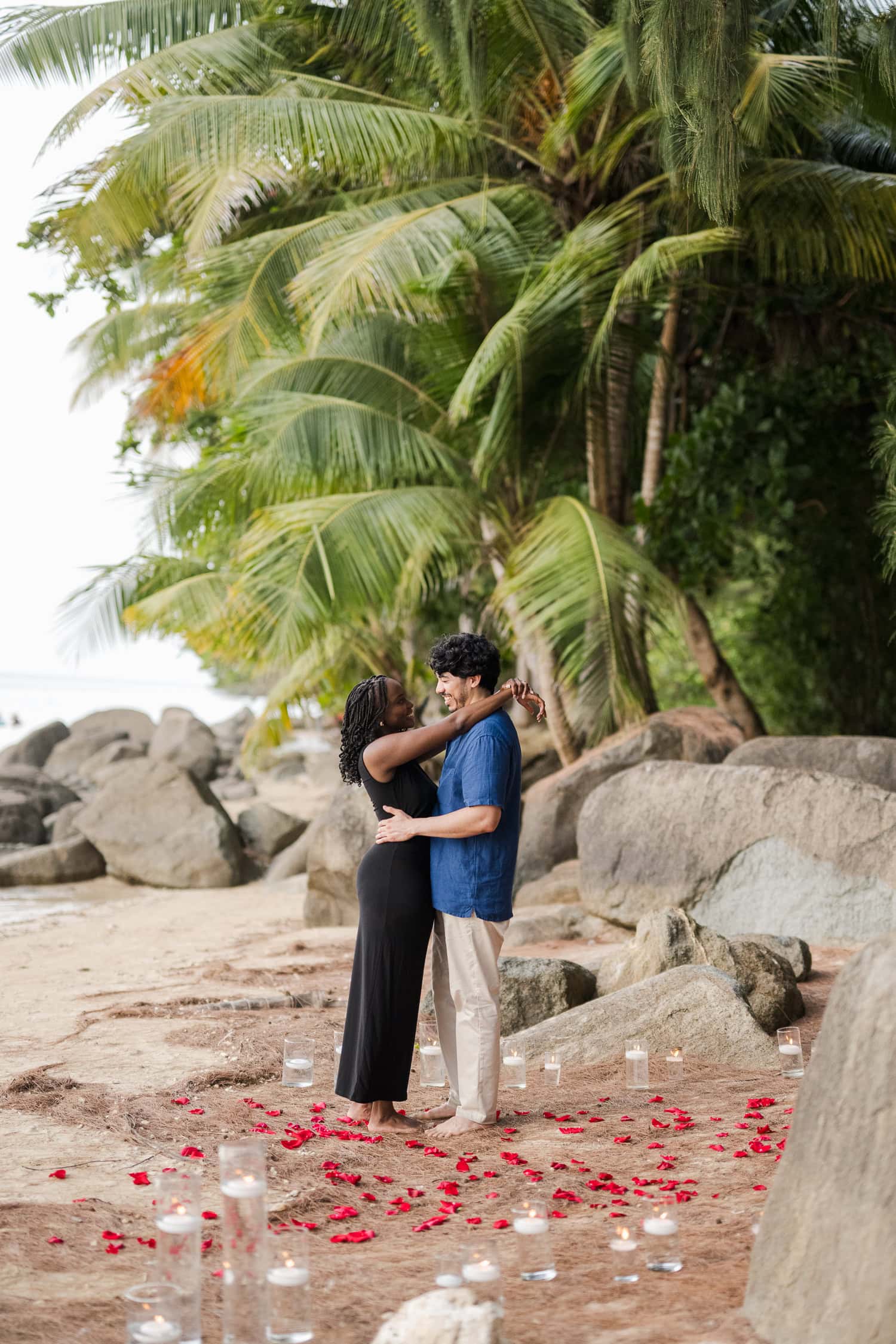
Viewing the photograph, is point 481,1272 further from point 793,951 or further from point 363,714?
point 793,951

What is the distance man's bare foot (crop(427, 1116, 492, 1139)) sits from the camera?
4.93m

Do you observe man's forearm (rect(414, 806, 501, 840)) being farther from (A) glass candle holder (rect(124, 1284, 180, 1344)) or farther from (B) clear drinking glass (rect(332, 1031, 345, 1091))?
(A) glass candle holder (rect(124, 1284, 180, 1344))

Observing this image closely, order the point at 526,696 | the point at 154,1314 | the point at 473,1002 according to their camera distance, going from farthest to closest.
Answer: the point at 526,696 → the point at 473,1002 → the point at 154,1314

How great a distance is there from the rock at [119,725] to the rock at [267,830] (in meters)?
13.4

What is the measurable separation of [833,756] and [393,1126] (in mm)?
5915

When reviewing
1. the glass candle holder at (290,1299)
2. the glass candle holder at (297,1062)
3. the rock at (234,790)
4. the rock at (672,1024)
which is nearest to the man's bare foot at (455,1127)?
the glass candle holder at (297,1062)

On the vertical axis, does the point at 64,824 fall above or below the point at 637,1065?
below

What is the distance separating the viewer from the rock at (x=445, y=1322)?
113 inches

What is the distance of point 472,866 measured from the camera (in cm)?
486

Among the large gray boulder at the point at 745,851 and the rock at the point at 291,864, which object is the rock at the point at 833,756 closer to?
the large gray boulder at the point at 745,851

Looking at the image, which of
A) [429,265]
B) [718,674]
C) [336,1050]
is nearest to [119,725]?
[718,674]

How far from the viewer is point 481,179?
40.7ft

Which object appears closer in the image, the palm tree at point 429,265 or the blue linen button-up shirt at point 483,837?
the blue linen button-up shirt at point 483,837

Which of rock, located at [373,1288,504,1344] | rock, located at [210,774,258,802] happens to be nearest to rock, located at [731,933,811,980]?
rock, located at [373,1288,504,1344]
